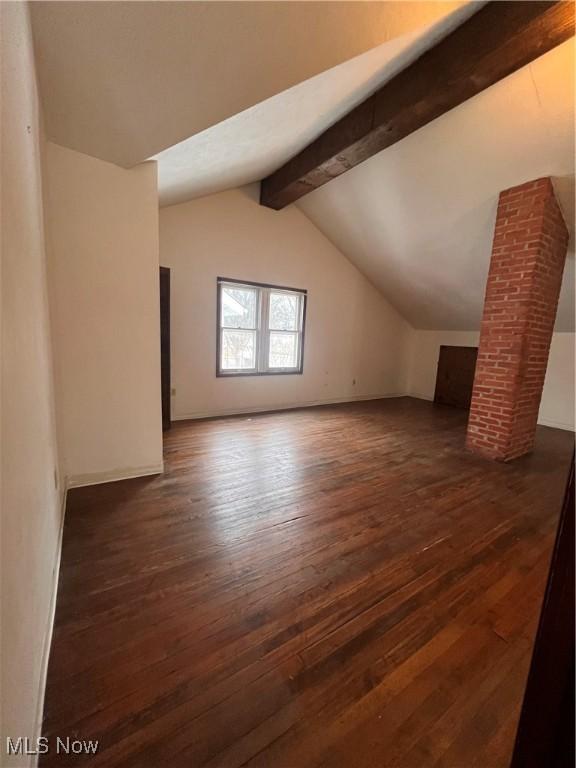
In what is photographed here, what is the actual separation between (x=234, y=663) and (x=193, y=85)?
2.49 metres

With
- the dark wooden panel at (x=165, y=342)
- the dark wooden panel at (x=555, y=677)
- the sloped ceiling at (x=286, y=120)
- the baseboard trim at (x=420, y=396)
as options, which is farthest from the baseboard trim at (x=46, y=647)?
the baseboard trim at (x=420, y=396)

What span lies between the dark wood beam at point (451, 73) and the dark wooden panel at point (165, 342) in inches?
84.1

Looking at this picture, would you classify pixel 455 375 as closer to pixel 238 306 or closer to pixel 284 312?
pixel 284 312

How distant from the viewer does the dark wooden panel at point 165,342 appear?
12.2 feet

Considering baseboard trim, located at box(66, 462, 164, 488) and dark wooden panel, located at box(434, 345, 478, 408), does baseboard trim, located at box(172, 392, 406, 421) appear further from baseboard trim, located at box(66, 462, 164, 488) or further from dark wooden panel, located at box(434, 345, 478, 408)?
baseboard trim, located at box(66, 462, 164, 488)

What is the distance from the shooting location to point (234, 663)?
1.20 meters

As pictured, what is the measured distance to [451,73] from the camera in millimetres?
2230

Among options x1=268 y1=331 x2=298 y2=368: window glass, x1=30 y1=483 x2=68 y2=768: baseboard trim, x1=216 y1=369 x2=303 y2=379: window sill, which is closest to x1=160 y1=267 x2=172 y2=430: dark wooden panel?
x1=216 y1=369 x2=303 y2=379: window sill

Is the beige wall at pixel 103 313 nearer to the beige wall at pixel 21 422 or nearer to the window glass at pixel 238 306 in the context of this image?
the beige wall at pixel 21 422

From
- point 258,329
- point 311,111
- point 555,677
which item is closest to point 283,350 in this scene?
point 258,329

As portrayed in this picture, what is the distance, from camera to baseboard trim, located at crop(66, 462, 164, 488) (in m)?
2.44

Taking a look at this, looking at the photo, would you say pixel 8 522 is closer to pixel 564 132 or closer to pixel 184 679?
pixel 184 679

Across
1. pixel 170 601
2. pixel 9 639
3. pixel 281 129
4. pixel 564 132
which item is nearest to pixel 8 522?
pixel 9 639

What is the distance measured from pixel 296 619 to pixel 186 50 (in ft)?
8.02
